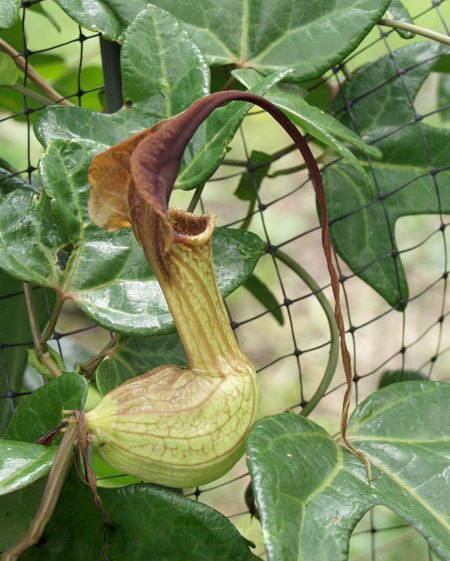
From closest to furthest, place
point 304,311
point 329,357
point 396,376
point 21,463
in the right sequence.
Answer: point 21,463, point 329,357, point 396,376, point 304,311

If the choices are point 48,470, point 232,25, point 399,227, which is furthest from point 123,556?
point 399,227

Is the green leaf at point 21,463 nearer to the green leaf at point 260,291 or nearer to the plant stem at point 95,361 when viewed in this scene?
the plant stem at point 95,361

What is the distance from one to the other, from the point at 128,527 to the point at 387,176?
12.9 inches

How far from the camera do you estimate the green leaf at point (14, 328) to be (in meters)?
0.67

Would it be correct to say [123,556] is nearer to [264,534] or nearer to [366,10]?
[264,534]

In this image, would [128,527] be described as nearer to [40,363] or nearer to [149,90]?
[40,363]

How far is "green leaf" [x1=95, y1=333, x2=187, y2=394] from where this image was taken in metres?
0.54

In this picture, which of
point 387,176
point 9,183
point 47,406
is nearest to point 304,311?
point 387,176

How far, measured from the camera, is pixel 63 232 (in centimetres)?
50

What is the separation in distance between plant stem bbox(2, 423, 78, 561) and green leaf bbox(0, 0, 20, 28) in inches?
9.2

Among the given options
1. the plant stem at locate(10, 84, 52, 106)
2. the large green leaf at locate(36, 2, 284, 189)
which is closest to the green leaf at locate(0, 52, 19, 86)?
the plant stem at locate(10, 84, 52, 106)

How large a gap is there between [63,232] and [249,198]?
26 centimetres

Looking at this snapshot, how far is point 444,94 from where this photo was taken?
31.4 inches

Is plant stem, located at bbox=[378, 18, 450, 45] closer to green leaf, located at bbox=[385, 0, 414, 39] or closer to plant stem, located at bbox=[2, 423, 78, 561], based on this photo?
green leaf, located at bbox=[385, 0, 414, 39]
